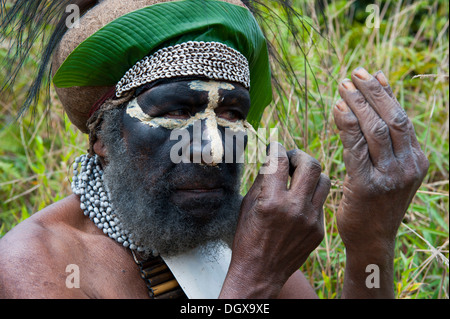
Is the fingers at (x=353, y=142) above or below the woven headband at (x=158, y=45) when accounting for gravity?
below

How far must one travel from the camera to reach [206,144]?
7.12ft

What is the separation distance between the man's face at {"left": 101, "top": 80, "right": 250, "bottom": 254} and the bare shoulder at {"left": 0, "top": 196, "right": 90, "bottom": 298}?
0.95 ft

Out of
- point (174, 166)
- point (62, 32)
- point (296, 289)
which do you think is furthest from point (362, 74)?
point (62, 32)

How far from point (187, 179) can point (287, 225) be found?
1.38 feet

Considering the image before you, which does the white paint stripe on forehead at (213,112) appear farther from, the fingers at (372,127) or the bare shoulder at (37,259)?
the bare shoulder at (37,259)

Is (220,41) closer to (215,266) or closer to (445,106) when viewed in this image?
(215,266)

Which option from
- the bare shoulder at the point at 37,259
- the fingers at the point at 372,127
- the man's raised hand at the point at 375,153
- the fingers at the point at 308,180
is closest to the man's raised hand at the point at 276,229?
the fingers at the point at 308,180

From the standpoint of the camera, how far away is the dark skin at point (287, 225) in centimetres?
203

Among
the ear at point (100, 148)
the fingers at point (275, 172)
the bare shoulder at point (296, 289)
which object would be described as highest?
the ear at point (100, 148)

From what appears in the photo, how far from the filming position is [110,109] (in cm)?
237

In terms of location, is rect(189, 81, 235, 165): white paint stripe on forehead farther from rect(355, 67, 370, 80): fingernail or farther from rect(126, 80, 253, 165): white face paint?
rect(355, 67, 370, 80): fingernail

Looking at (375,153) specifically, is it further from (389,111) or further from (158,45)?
(158,45)

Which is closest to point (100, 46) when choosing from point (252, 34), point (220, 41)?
point (220, 41)

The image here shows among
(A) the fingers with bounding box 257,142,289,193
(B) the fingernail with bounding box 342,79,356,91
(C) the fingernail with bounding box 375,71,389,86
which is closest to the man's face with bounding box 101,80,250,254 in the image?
(A) the fingers with bounding box 257,142,289,193
